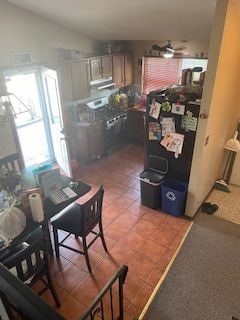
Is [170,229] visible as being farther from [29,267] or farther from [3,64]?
[3,64]

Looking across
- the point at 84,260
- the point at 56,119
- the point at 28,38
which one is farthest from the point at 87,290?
the point at 28,38

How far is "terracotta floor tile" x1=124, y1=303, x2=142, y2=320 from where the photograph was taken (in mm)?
2184

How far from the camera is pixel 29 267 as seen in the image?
1.88 m

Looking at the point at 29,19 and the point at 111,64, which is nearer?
the point at 29,19

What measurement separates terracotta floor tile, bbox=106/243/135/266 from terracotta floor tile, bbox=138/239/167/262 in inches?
5.3

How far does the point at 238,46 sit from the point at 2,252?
3396 mm

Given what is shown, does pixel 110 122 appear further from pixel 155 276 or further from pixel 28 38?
pixel 155 276

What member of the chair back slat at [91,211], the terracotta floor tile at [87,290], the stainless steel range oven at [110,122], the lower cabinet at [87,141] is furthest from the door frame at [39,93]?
the terracotta floor tile at [87,290]

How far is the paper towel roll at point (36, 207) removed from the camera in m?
2.14

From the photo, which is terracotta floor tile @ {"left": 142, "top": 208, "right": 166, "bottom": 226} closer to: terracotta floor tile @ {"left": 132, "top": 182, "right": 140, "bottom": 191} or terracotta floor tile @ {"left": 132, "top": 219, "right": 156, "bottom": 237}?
terracotta floor tile @ {"left": 132, "top": 219, "right": 156, "bottom": 237}

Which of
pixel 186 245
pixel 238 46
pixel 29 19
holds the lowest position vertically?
pixel 186 245

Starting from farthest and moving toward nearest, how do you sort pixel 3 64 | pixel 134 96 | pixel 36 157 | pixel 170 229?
pixel 134 96
pixel 36 157
pixel 3 64
pixel 170 229

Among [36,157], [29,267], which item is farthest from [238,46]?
[36,157]

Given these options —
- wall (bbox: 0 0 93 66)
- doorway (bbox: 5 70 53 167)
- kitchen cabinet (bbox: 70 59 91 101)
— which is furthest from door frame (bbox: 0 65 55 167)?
kitchen cabinet (bbox: 70 59 91 101)
